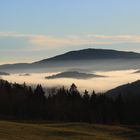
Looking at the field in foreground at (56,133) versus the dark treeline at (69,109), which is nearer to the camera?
the field in foreground at (56,133)

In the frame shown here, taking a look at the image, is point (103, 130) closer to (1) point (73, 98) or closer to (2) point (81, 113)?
(2) point (81, 113)

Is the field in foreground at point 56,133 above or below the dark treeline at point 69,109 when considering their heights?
below

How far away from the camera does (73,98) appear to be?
13075 cm

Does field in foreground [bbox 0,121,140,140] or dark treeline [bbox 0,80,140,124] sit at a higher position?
dark treeline [bbox 0,80,140,124]

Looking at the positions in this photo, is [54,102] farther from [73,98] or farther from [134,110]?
[134,110]

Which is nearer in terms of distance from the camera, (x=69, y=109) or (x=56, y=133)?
(x=56, y=133)

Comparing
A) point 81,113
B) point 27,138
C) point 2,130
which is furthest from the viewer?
point 81,113

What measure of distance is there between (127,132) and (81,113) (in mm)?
48049

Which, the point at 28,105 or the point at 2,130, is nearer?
the point at 2,130

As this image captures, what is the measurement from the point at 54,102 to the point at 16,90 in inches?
521

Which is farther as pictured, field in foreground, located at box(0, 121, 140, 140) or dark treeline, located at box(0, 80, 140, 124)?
dark treeline, located at box(0, 80, 140, 124)

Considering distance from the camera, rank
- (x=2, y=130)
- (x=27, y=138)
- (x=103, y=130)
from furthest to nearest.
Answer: (x=103, y=130), (x=2, y=130), (x=27, y=138)

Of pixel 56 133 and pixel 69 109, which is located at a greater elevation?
pixel 69 109

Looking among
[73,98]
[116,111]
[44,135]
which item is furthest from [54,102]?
[44,135]
